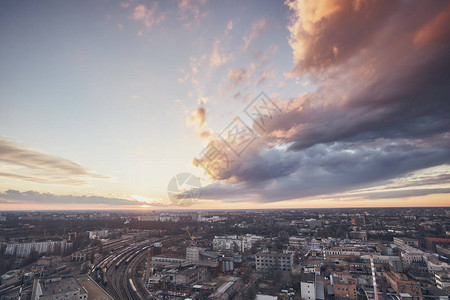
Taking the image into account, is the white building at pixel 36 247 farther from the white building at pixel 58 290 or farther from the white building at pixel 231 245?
the white building at pixel 231 245

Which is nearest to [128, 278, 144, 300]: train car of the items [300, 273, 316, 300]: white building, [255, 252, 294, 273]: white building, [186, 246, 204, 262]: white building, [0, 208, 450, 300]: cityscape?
[0, 208, 450, 300]: cityscape

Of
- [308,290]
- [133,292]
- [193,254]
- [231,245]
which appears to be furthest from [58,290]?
[231,245]

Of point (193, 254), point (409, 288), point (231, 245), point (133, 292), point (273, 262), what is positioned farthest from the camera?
point (231, 245)

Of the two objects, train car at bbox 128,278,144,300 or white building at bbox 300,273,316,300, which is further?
train car at bbox 128,278,144,300

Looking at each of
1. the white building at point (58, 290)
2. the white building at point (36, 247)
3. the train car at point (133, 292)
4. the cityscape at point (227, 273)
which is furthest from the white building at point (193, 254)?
the white building at point (36, 247)

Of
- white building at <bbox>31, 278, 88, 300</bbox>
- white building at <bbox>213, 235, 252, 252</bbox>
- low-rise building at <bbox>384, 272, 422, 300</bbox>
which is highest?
white building at <bbox>31, 278, 88, 300</bbox>

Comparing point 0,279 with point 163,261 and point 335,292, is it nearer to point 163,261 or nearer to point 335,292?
point 163,261

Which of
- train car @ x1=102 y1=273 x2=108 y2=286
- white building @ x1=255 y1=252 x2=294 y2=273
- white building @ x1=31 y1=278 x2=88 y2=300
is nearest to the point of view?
white building @ x1=31 y1=278 x2=88 y2=300

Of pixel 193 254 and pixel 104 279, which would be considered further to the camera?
pixel 193 254

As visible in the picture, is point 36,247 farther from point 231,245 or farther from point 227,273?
point 227,273

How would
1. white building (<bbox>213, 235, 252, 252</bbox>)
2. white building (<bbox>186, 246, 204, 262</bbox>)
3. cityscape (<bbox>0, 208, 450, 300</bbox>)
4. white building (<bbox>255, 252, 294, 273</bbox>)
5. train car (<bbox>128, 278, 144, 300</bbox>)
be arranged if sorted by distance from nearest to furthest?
cityscape (<bbox>0, 208, 450, 300</bbox>) → train car (<bbox>128, 278, 144, 300</bbox>) → white building (<bbox>255, 252, 294, 273</bbox>) → white building (<bbox>186, 246, 204, 262</bbox>) → white building (<bbox>213, 235, 252, 252</bbox>)

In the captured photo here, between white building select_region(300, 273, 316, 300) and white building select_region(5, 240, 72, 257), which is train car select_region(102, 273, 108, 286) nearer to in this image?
white building select_region(5, 240, 72, 257)
